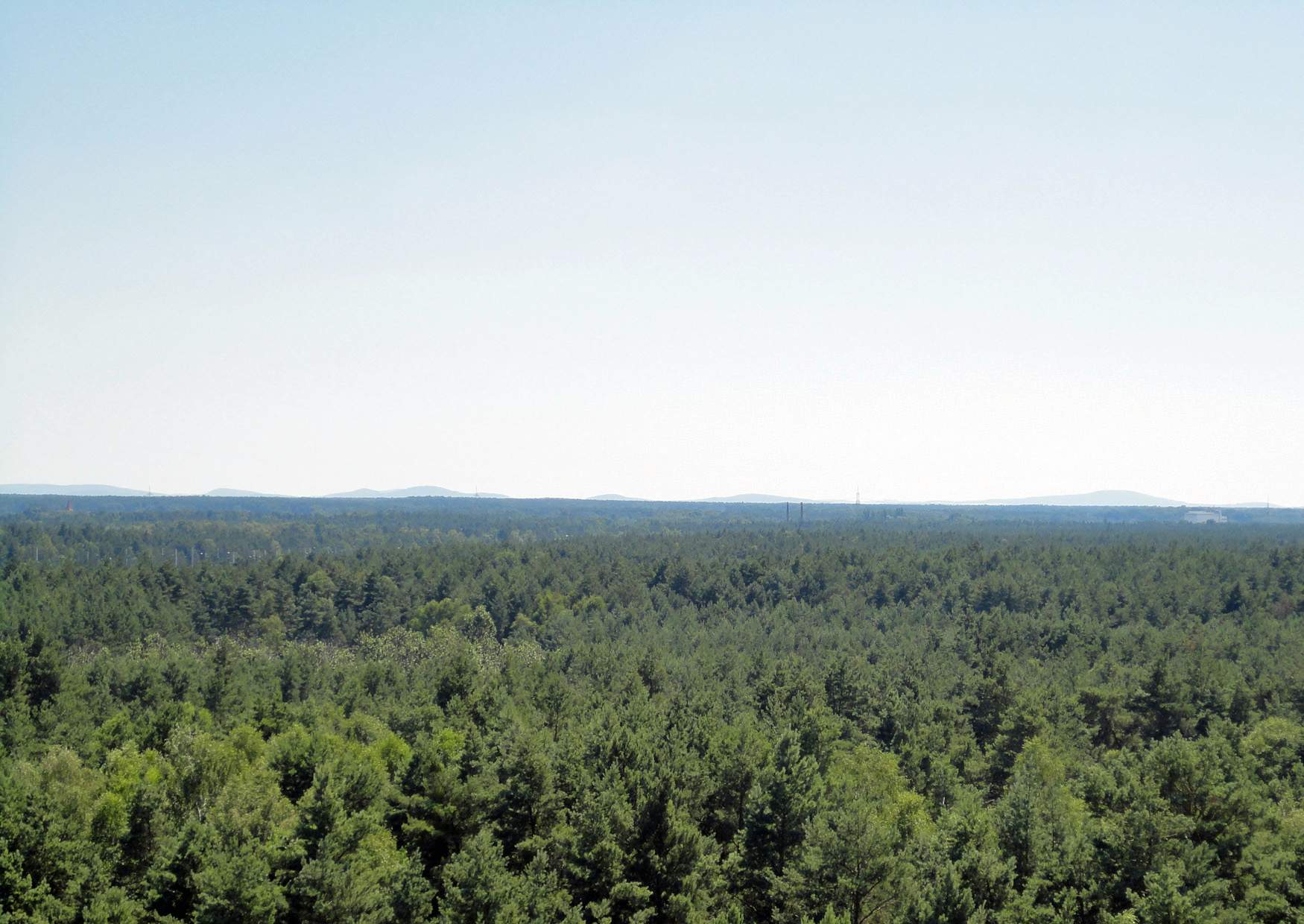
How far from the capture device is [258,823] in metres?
37.3

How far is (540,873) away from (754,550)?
138910 mm

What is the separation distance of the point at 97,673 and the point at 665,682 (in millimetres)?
43304

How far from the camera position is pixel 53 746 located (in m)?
49.2

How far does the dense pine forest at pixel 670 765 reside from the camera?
103 feet

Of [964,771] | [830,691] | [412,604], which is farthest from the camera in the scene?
[412,604]

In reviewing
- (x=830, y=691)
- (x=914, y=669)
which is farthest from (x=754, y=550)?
(x=830, y=691)

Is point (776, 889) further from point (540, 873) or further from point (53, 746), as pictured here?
point (53, 746)

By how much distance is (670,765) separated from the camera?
1517 inches

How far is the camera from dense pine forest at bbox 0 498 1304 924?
31.3m

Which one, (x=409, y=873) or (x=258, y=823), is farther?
(x=258, y=823)

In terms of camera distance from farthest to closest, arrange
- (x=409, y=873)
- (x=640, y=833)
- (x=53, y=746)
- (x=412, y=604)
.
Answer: (x=412, y=604), (x=53, y=746), (x=640, y=833), (x=409, y=873)

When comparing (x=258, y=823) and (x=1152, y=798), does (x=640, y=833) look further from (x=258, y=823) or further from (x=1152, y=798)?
(x=1152, y=798)

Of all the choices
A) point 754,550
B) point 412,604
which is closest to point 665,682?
point 412,604

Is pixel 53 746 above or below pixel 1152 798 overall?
below
